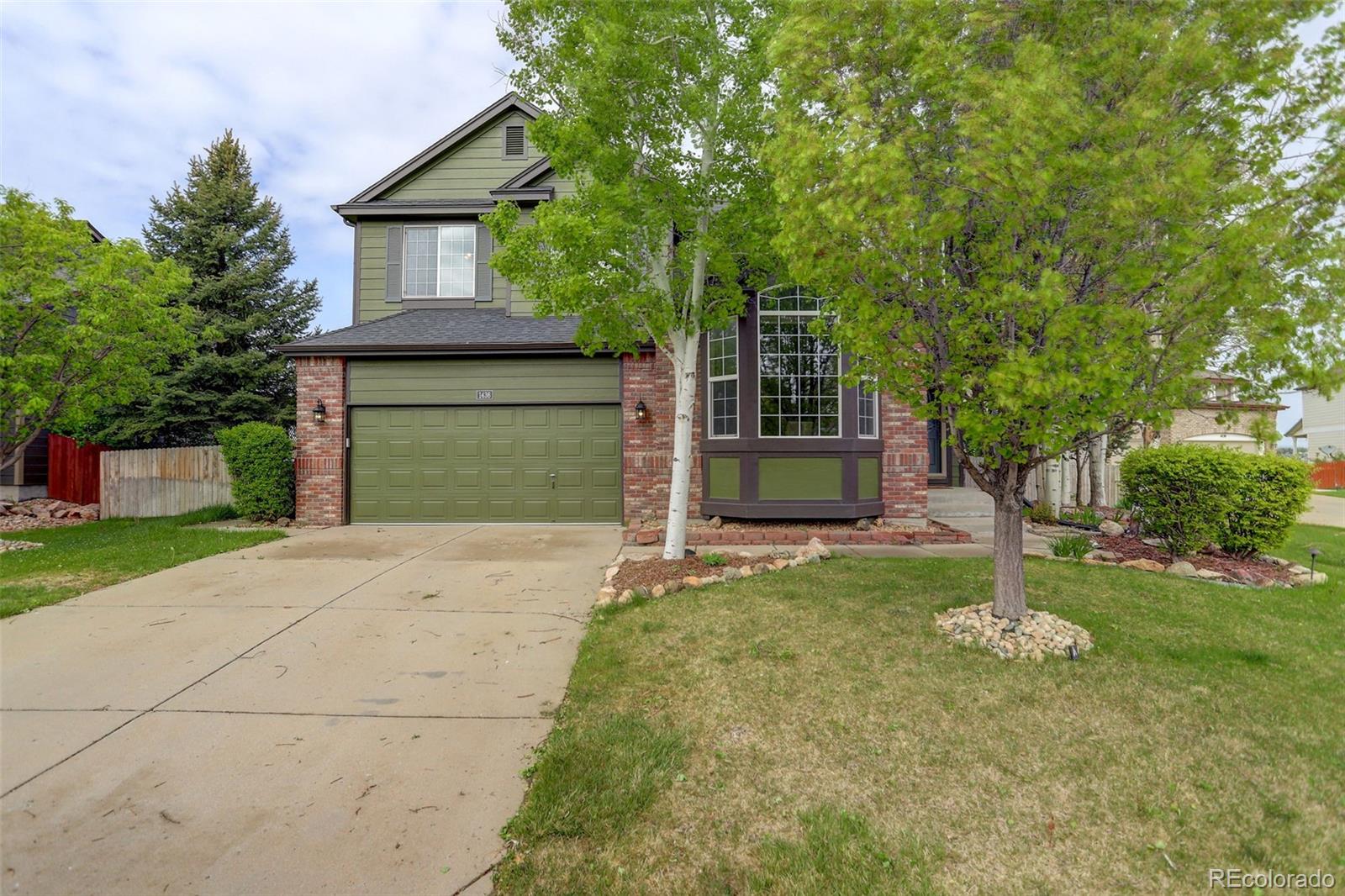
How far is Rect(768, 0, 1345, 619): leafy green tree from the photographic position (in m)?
3.08

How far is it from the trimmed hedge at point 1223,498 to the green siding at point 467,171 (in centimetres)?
1242

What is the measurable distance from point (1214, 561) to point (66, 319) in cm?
1538

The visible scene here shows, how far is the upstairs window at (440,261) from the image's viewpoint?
11938 millimetres

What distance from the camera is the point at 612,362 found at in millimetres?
9922

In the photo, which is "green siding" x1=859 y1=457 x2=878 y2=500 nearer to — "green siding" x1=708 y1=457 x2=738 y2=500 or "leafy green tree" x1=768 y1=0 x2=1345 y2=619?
"green siding" x1=708 y1=457 x2=738 y2=500

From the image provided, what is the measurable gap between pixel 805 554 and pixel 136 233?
18.5m

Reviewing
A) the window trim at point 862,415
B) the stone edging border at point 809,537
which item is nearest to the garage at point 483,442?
the stone edging border at point 809,537

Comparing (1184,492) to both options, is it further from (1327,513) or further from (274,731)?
(1327,513)

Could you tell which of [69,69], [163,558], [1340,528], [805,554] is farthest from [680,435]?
[1340,528]

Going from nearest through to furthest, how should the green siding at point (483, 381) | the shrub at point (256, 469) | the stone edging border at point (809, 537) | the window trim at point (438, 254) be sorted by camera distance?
the stone edging border at point (809, 537) < the shrub at point (256, 469) < the green siding at point (483, 381) < the window trim at point (438, 254)

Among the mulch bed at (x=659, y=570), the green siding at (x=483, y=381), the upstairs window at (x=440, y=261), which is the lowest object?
the mulch bed at (x=659, y=570)

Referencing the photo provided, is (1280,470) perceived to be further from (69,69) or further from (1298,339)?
(69,69)

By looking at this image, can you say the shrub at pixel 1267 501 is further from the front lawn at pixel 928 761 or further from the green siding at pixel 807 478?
the green siding at pixel 807 478
